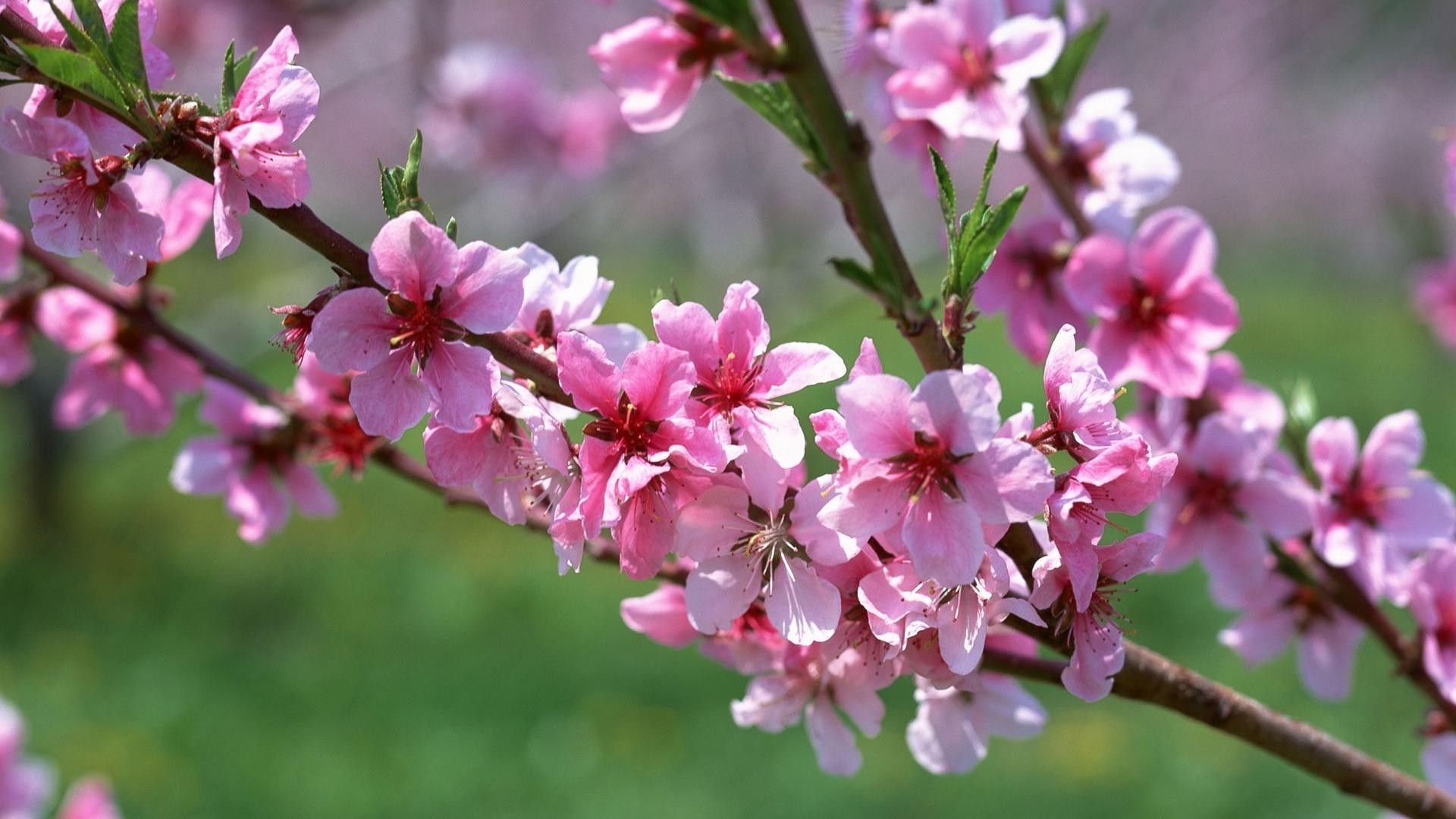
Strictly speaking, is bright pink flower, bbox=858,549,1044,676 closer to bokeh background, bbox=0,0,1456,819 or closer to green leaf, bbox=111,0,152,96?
green leaf, bbox=111,0,152,96

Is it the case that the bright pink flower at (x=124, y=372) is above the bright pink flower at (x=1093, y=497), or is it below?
below

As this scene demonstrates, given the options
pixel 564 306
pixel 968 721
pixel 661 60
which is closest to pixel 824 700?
pixel 968 721

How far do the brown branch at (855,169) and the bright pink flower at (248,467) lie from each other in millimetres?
712

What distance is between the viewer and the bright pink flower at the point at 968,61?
98 cm

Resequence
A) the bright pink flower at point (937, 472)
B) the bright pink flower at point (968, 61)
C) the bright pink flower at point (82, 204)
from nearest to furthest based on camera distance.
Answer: the bright pink flower at point (937, 472), the bright pink flower at point (82, 204), the bright pink flower at point (968, 61)

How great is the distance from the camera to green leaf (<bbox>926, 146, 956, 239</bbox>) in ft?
2.15

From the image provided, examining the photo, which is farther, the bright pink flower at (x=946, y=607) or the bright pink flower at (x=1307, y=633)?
the bright pink flower at (x=1307, y=633)

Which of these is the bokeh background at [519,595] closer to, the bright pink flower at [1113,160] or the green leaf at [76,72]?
the bright pink flower at [1113,160]

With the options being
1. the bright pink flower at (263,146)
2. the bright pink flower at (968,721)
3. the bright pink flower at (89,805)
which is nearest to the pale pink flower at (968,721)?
the bright pink flower at (968,721)

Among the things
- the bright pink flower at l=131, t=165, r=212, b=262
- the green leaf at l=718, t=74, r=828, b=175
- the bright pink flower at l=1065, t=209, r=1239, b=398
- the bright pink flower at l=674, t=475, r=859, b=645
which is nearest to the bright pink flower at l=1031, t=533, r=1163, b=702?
the bright pink flower at l=674, t=475, r=859, b=645

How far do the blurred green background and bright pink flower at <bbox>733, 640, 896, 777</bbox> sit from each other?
Result: 1624mm

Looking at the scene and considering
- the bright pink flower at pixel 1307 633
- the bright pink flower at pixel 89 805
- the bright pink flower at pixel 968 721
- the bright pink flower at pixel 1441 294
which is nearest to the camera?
the bright pink flower at pixel 968 721

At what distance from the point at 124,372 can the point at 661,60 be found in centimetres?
70

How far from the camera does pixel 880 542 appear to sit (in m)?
0.67
